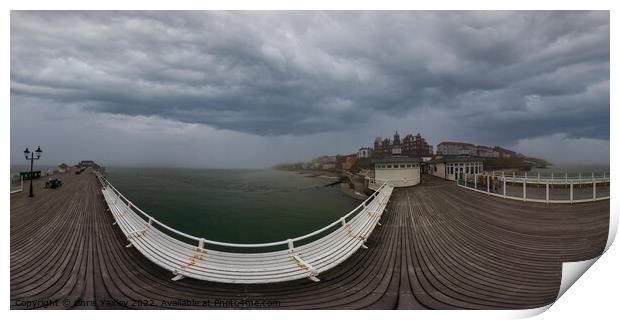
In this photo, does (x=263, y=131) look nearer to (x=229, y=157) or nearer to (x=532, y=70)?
(x=229, y=157)

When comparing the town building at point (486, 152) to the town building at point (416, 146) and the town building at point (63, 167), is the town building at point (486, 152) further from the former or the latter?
the town building at point (63, 167)

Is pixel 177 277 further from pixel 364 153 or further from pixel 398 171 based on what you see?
pixel 398 171

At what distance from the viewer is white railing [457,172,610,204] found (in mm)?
2359

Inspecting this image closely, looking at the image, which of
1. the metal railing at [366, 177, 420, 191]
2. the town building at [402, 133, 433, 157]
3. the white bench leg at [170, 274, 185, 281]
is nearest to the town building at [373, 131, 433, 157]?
the town building at [402, 133, 433, 157]

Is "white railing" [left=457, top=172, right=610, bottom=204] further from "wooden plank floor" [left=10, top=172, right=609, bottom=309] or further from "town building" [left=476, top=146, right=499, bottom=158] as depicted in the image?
"town building" [left=476, top=146, right=499, bottom=158]

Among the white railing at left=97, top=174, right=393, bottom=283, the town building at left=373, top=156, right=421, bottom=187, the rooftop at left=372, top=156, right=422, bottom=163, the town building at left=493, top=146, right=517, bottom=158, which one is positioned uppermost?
the town building at left=493, top=146, right=517, bottom=158

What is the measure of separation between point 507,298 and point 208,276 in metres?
2.84

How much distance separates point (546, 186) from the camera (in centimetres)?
241

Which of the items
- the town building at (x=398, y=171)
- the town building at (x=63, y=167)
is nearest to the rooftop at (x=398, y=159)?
the town building at (x=398, y=171)

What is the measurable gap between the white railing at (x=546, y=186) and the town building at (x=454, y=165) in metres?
0.11

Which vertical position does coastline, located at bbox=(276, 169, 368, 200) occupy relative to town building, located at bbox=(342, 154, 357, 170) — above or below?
below

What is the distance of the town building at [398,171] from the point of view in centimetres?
249

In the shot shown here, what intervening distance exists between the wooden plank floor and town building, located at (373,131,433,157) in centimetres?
40
